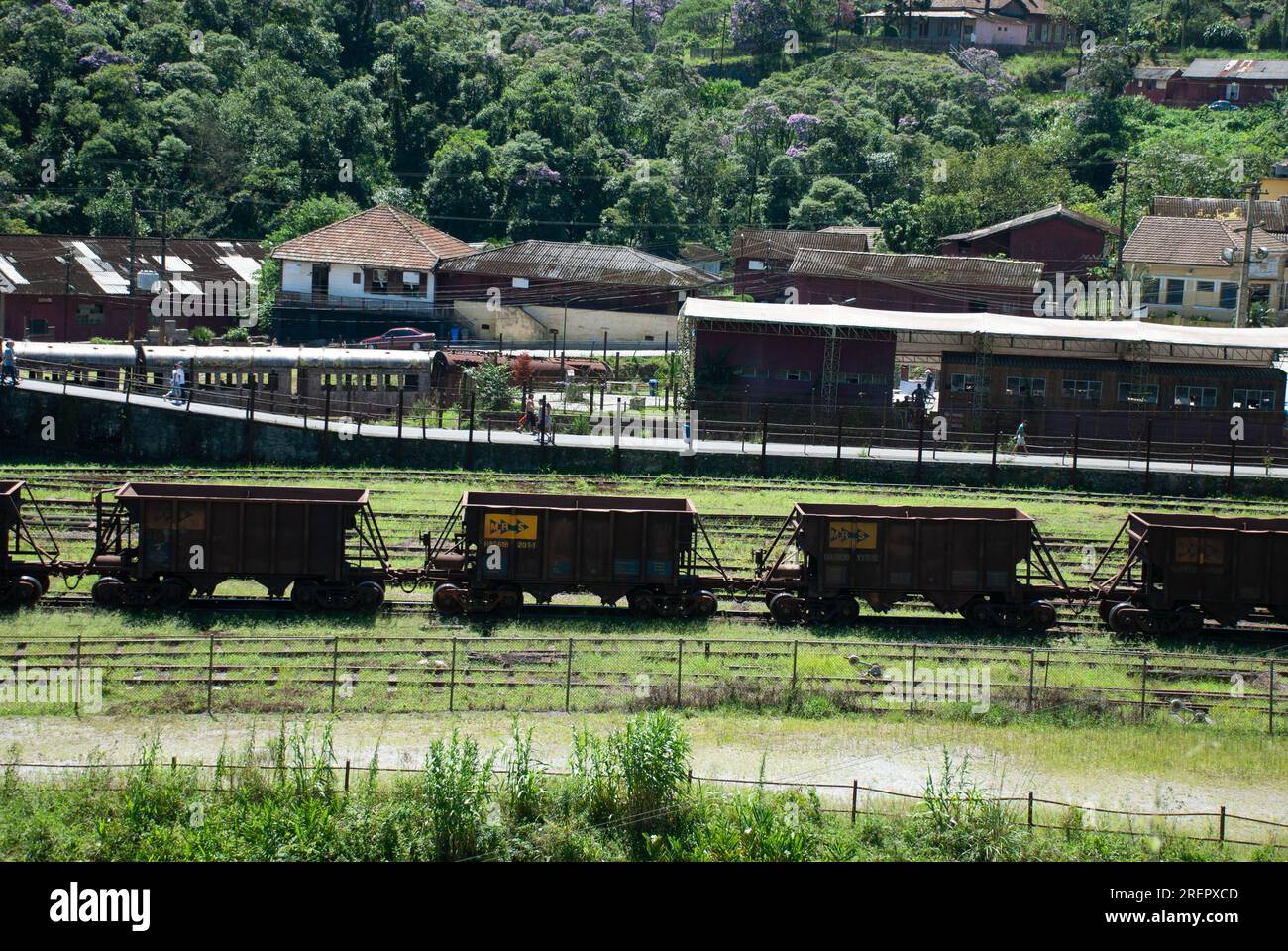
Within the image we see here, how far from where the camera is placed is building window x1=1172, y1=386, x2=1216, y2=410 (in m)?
50.6

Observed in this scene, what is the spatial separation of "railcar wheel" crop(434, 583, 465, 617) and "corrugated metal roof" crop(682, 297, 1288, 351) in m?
25.1

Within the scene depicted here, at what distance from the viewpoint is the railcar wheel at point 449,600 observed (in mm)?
28594

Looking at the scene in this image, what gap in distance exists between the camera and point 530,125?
96.4 meters

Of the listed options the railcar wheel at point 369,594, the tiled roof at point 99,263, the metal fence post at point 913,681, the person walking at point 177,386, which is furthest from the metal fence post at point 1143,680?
the tiled roof at point 99,263

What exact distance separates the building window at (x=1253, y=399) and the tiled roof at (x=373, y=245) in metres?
38.8

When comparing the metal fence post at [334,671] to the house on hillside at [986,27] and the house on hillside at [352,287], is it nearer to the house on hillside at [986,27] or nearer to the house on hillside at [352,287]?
the house on hillside at [352,287]

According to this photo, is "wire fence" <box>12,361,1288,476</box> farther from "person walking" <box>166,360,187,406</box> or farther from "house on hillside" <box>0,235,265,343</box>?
"house on hillside" <box>0,235,265,343</box>

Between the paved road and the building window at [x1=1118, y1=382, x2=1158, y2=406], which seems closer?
the paved road

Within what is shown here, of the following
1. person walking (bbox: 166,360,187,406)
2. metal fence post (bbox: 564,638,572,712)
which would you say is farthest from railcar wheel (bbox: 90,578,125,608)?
person walking (bbox: 166,360,187,406)

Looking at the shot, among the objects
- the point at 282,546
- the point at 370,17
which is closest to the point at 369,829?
the point at 282,546

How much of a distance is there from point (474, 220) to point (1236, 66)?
7331 cm

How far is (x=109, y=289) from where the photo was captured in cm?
6769

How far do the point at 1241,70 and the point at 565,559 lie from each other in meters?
115
